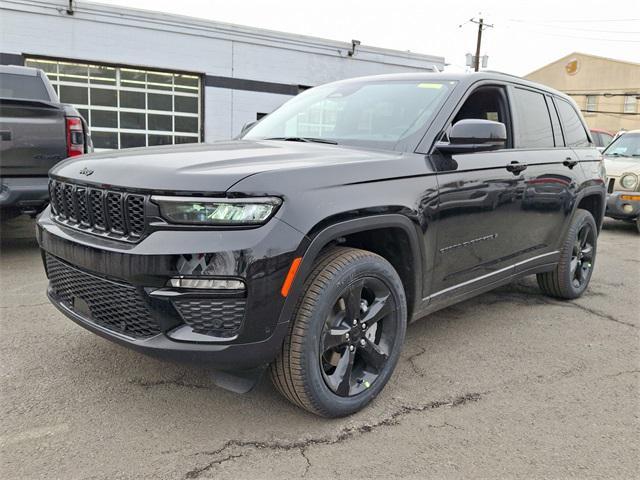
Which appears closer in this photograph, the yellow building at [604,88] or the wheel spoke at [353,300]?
the wheel spoke at [353,300]

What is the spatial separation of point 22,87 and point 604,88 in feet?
156

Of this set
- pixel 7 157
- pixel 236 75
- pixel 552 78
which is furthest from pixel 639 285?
pixel 552 78

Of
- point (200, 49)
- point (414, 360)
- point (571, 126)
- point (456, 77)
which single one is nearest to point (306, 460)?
point (414, 360)

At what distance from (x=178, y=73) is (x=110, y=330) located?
15825mm

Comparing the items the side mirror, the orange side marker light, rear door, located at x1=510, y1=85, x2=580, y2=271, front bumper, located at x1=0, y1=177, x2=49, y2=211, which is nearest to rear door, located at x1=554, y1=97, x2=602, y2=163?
rear door, located at x1=510, y1=85, x2=580, y2=271

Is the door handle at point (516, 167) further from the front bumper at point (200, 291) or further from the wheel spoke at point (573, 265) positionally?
the front bumper at point (200, 291)

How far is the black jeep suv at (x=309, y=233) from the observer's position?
2.22 meters

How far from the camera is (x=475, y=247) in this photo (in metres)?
3.40

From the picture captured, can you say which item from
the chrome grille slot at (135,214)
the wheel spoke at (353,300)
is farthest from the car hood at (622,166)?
the chrome grille slot at (135,214)

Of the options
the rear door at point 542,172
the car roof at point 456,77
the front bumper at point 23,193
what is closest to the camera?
the car roof at point 456,77

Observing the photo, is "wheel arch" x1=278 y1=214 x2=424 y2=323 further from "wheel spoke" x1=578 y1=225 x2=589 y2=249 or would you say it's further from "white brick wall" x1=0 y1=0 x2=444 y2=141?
"white brick wall" x1=0 y1=0 x2=444 y2=141

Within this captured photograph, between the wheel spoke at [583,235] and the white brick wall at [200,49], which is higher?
the white brick wall at [200,49]

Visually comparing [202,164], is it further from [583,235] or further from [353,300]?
[583,235]

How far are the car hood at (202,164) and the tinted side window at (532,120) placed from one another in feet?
5.13
